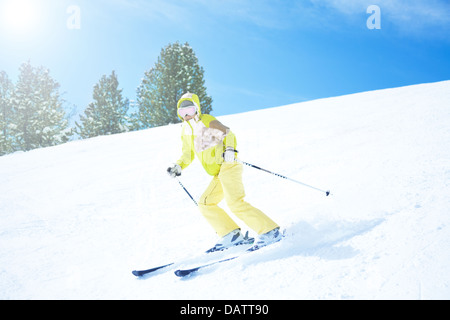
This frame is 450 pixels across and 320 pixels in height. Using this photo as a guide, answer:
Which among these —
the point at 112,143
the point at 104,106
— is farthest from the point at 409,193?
the point at 104,106

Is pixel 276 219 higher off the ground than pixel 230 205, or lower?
lower

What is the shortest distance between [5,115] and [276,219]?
37573 mm

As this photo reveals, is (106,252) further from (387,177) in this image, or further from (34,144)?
(34,144)

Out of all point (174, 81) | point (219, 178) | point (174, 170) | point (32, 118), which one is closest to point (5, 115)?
point (32, 118)

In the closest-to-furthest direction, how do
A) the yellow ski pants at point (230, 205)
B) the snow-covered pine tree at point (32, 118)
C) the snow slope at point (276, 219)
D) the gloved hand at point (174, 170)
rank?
the snow slope at point (276, 219), the yellow ski pants at point (230, 205), the gloved hand at point (174, 170), the snow-covered pine tree at point (32, 118)

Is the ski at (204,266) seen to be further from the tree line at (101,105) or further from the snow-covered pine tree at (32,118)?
the snow-covered pine tree at (32,118)

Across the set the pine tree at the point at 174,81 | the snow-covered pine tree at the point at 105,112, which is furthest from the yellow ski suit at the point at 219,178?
the snow-covered pine tree at the point at 105,112

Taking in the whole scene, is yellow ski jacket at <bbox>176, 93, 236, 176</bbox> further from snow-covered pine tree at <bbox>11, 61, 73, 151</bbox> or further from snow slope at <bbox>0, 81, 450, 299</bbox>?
snow-covered pine tree at <bbox>11, 61, 73, 151</bbox>

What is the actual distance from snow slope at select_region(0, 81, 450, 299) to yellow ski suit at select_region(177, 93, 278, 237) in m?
0.39

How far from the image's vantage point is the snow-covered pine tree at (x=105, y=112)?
3169cm

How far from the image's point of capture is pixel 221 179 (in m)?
3.35

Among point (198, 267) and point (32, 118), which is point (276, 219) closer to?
point (198, 267)

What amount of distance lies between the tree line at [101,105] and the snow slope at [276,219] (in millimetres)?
20456

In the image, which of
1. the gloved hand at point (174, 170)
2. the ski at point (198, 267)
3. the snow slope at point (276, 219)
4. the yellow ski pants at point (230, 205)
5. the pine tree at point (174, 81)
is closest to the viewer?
the snow slope at point (276, 219)
